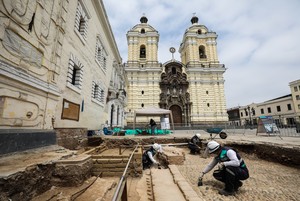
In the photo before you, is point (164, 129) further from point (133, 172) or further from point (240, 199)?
point (240, 199)

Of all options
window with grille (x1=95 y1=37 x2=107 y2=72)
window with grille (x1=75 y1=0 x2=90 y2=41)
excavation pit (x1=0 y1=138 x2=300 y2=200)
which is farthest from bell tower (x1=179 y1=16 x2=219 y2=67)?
excavation pit (x1=0 y1=138 x2=300 y2=200)

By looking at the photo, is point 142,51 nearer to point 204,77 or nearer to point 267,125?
point 204,77

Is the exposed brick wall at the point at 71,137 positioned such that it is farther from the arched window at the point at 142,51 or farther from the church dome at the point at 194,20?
the church dome at the point at 194,20

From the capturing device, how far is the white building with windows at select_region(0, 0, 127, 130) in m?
3.40

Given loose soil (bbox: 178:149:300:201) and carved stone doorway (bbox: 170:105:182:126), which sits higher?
carved stone doorway (bbox: 170:105:182:126)

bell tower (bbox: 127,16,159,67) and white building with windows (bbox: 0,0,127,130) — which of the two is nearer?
white building with windows (bbox: 0,0,127,130)

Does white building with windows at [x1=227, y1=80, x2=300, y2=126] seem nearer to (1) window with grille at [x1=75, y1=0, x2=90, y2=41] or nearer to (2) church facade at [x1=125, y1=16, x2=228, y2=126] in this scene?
(2) church facade at [x1=125, y1=16, x2=228, y2=126]

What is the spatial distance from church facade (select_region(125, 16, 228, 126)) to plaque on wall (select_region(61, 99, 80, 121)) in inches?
638

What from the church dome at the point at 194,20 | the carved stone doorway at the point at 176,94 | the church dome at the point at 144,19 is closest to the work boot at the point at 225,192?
the carved stone doorway at the point at 176,94

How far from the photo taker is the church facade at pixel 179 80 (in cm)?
2425

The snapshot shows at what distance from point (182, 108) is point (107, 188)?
22.7 metres

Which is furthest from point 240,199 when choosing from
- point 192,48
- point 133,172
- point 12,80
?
point 192,48

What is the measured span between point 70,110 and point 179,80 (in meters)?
21.9

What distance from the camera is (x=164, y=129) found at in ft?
46.3
